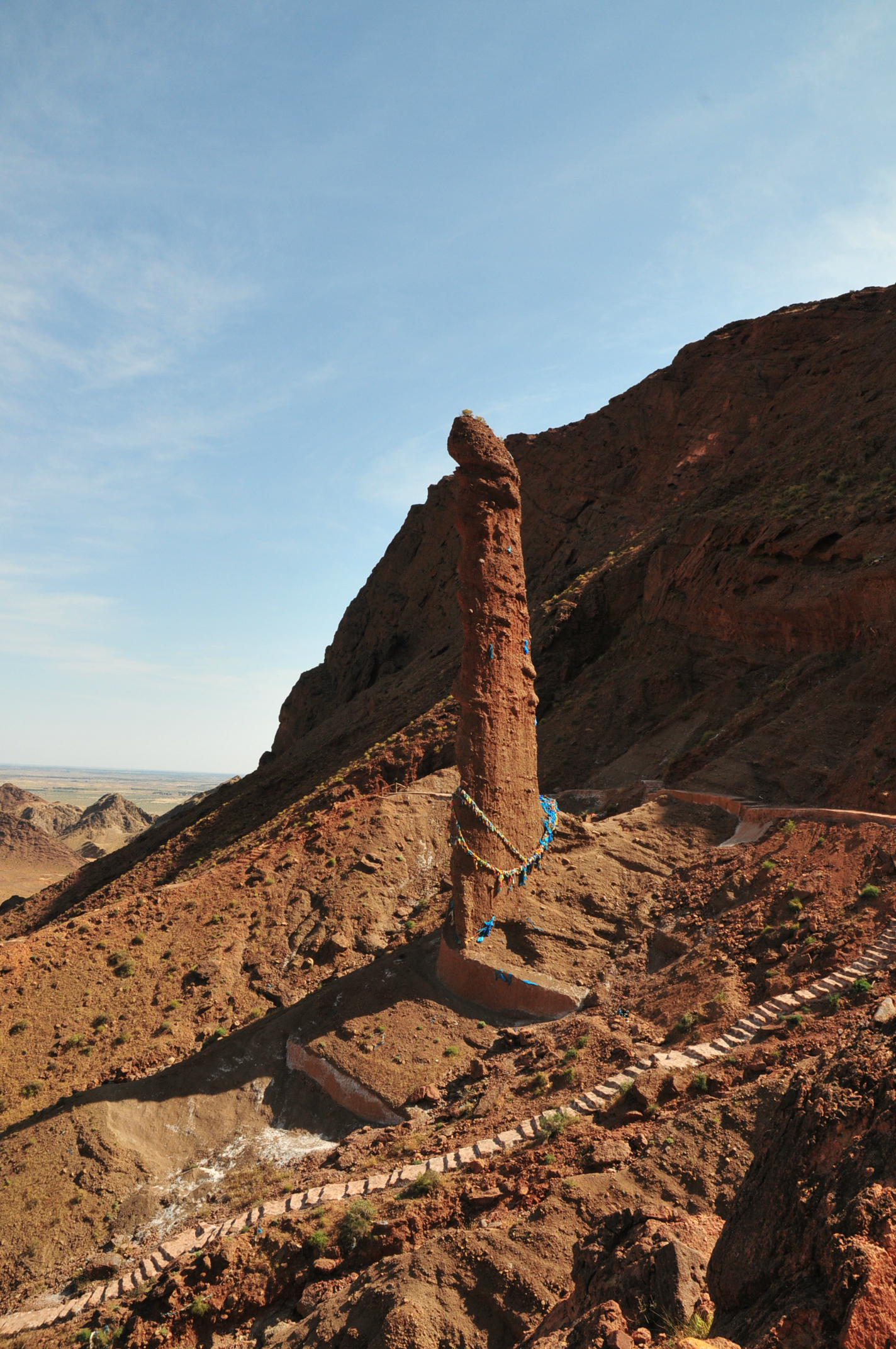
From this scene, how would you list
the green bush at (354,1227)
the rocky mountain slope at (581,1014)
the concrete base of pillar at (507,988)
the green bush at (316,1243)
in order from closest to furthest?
the rocky mountain slope at (581,1014) < the green bush at (354,1227) < the green bush at (316,1243) < the concrete base of pillar at (507,988)

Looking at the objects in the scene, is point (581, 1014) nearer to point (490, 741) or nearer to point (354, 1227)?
point (490, 741)

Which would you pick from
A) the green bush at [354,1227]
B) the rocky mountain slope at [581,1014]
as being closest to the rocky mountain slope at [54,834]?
the rocky mountain slope at [581,1014]

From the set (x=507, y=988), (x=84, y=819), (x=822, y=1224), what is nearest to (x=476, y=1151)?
(x=507, y=988)

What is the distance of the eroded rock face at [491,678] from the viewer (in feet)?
41.0

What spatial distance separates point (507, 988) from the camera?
38.1 ft

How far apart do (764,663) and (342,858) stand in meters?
11.3

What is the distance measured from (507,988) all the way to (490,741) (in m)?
3.54

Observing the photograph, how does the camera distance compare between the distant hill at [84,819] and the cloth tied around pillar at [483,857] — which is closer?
the cloth tied around pillar at [483,857]

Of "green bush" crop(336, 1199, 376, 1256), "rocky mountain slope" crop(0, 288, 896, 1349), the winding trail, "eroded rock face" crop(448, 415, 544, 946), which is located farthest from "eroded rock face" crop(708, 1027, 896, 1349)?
A: "eroded rock face" crop(448, 415, 544, 946)

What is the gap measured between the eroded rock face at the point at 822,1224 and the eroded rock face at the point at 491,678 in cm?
844

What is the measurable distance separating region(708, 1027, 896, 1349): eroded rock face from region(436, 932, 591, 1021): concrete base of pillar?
7.33 metres

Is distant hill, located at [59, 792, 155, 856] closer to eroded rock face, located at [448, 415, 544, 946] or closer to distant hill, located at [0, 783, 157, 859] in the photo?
distant hill, located at [0, 783, 157, 859]

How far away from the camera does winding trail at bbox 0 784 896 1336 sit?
7789 millimetres

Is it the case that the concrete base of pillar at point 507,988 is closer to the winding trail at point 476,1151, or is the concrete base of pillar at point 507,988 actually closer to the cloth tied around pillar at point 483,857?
the cloth tied around pillar at point 483,857
